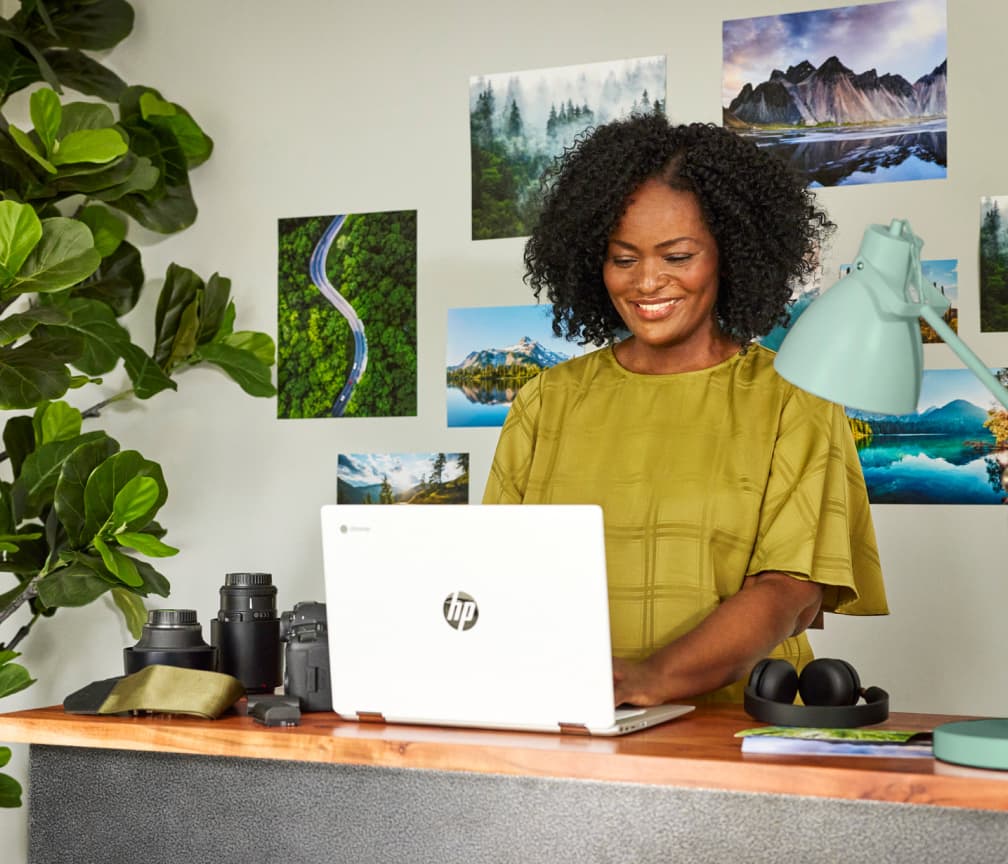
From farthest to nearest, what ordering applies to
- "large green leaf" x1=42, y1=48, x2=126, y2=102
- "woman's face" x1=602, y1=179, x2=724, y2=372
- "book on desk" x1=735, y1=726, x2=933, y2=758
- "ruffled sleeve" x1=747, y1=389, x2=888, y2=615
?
"large green leaf" x1=42, y1=48, x2=126, y2=102
"woman's face" x1=602, y1=179, x2=724, y2=372
"ruffled sleeve" x1=747, y1=389, x2=888, y2=615
"book on desk" x1=735, y1=726, x2=933, y2=758

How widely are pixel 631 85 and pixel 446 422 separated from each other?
38.3 inches

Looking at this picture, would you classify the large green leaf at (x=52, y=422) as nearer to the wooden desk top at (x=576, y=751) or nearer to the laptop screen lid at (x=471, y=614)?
the wooden desk top at (x=576, y=751)

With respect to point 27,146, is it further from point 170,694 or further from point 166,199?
point 170,694

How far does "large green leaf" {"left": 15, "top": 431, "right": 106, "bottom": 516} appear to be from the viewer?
3.02m

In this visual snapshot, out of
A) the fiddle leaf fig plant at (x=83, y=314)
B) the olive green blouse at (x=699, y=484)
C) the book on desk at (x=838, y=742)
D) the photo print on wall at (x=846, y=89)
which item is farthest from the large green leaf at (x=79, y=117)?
the book on desk at (x=838, y=742)

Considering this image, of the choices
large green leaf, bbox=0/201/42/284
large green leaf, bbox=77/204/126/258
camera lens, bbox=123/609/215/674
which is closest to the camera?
camera lens, bbox=123/609/215/674

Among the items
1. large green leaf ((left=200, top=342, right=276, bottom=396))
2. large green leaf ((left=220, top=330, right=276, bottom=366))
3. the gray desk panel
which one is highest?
large green leaf ((left=220, top=330, right=276, bottom=366))

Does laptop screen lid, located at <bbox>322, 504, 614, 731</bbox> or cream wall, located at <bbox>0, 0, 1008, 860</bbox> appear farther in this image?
cream wall, located at <bbox>0, 0, 1008, 860</bbox>

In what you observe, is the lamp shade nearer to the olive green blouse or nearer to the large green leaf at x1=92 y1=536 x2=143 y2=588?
the olive green blouse

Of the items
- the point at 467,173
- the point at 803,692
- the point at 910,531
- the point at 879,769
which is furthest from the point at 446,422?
the point at 879,769

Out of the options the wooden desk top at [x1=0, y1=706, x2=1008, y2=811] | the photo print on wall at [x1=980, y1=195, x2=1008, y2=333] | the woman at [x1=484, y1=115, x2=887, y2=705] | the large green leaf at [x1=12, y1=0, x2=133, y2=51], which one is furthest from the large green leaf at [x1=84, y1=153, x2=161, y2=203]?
the photo print on wall at [x1=980, y1=195, x2=1008, y2=333]

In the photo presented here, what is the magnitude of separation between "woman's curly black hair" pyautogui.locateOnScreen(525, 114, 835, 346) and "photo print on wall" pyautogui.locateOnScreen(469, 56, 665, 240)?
0.87m

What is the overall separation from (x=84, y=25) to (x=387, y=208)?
0.98 m

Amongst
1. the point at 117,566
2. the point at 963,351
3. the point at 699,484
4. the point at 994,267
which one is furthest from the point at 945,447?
the point at 117,566
